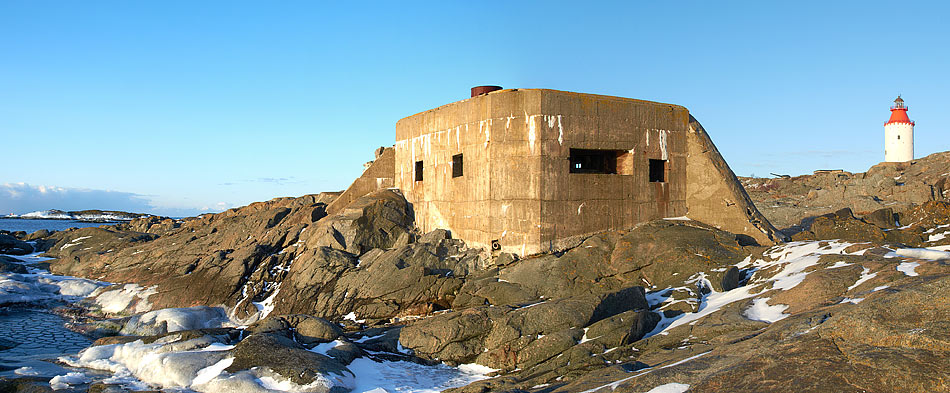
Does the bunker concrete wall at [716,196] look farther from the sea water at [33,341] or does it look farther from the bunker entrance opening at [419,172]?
the sea water at [33,341]

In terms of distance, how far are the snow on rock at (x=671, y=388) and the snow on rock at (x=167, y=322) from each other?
12586 mm

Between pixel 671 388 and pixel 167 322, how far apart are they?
43.5 feet

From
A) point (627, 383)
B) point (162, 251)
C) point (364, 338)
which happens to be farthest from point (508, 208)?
point (162, 251)

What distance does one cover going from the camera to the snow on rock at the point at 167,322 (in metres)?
14.4

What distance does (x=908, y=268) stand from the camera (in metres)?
9.68

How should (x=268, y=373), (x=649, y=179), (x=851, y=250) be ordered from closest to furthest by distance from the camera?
(x=268, y=373), (x=851, y=250), (x=649, y=179)

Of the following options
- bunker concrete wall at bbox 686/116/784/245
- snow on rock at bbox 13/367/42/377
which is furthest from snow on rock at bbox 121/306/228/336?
bunker concrete wall at bbox 686/116/784/245

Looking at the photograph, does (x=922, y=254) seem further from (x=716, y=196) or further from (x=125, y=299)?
(x=125, y=299)

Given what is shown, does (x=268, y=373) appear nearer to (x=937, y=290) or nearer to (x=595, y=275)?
(x=595, y=275)

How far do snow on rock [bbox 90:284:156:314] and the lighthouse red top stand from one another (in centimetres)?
5607

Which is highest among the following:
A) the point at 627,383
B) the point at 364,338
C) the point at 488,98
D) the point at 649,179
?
the point at 488,98

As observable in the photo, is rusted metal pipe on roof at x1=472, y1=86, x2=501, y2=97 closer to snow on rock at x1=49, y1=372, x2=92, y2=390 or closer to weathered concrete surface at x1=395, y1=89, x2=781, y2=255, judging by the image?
weathered concrete surface at x1=395, y1=89, x2=781, y2=255

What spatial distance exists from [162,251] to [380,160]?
963cm

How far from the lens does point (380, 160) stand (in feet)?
72.5
